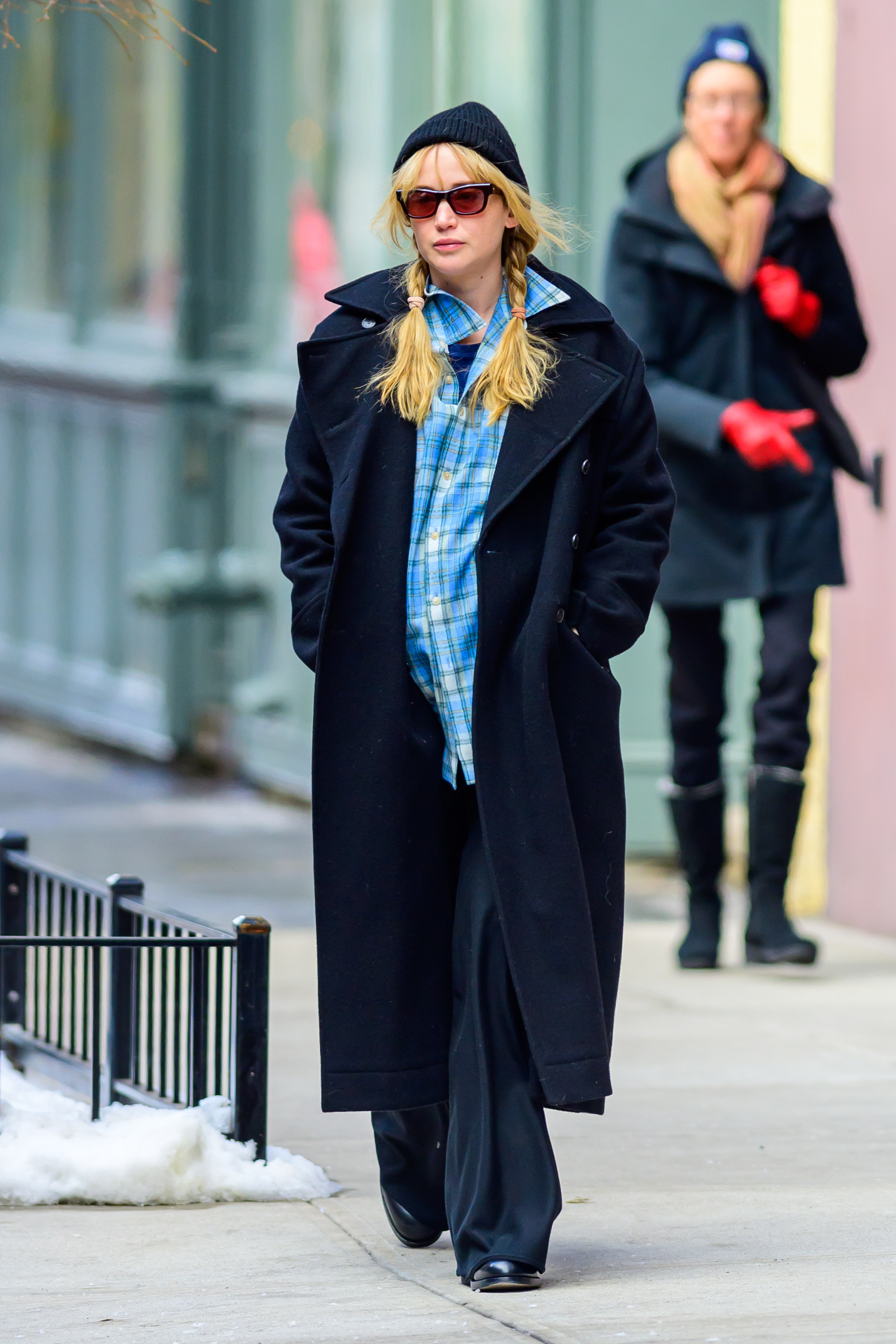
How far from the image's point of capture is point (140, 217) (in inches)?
461

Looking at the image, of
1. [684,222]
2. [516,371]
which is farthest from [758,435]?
[516,371]

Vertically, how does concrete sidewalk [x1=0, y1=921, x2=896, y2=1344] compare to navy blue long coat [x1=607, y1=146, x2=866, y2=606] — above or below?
below

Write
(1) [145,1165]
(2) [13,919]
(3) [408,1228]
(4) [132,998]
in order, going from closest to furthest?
(3) [408,1228], (1) [145,1165], (4) [132,998], (2) [13,919]

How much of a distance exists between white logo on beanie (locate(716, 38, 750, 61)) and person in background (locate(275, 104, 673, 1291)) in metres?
2.59

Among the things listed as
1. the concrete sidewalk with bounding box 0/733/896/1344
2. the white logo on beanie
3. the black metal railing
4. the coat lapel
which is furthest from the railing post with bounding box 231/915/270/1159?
the white logo on beanie

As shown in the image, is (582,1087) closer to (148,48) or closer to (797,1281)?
(797,1281)

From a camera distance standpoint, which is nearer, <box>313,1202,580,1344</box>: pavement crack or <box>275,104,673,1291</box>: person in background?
<box>313,1202,580,1344</box>: pavement crack

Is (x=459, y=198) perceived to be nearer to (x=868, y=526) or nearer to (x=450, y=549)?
(x=450, y=549)

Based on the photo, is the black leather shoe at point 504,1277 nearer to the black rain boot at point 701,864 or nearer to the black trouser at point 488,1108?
the black trouser at point 488,1108

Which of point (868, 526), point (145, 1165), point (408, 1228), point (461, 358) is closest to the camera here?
point (461, 358)

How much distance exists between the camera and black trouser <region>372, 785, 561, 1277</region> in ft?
13.2

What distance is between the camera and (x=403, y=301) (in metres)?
4.25

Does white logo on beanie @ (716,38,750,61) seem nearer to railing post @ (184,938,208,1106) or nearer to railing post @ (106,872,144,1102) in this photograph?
railing post @ (106,872,144,1102)

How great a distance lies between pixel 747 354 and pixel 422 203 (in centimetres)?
271
